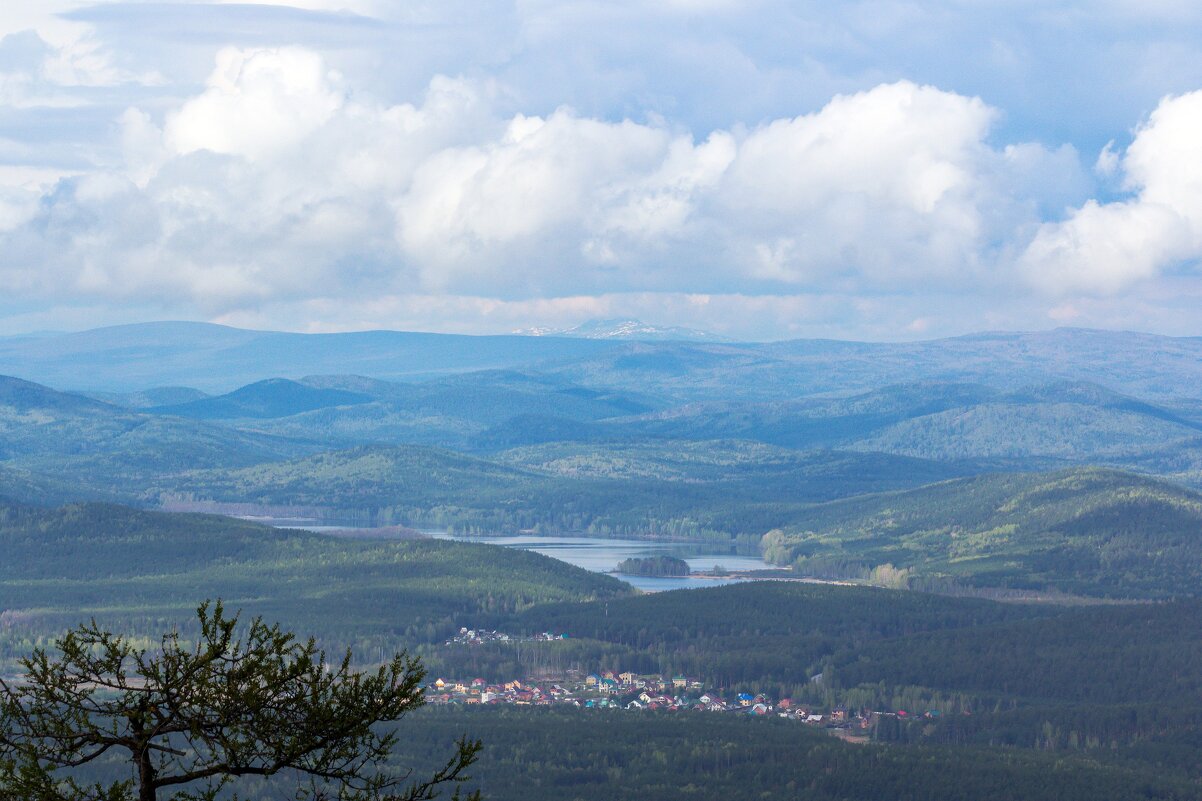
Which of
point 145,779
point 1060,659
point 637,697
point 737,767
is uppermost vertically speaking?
point 145,779

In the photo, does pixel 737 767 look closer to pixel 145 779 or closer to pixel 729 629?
pixel 729 629

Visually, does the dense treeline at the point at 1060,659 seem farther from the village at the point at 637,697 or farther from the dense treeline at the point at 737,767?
the dense treeline at the point at 737,767

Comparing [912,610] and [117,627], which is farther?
[912,610]

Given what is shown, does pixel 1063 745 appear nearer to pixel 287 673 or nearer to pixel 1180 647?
pixel 1180 647

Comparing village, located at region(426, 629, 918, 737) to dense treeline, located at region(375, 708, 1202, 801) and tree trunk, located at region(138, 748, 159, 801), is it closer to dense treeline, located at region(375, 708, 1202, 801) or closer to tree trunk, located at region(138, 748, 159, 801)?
dense treeline, located at region(375, 708, 1202, 801)

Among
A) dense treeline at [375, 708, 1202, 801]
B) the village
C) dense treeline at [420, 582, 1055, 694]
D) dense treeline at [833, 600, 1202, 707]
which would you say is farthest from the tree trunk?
dense treeline at [420, 582, 1055, 694]

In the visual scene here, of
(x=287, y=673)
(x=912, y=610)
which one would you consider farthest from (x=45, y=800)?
(x=912, y=610)

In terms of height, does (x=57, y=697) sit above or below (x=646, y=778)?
above

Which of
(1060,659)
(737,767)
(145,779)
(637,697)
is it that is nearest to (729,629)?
(1060,659)
